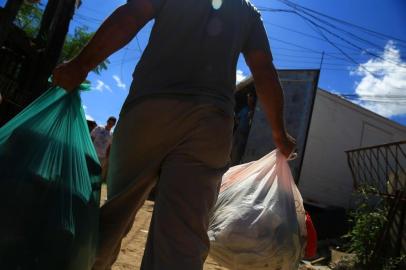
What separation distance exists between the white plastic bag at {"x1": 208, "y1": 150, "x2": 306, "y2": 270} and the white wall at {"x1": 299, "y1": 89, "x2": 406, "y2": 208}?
804cm

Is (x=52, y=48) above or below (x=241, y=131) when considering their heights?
above

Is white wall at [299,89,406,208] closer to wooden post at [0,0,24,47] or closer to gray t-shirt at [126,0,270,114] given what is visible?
wooden post at [0,0,24,47]

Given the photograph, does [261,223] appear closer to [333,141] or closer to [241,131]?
[241,131]

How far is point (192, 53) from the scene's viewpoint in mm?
1748

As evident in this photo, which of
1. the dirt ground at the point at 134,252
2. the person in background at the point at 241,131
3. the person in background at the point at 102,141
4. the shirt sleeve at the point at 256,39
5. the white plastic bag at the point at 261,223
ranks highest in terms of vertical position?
the person in background at the point at 241,131

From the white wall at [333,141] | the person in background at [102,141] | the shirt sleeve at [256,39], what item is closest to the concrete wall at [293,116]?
the white wall at [333,141]

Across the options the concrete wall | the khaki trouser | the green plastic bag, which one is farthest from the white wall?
the green plastic bag

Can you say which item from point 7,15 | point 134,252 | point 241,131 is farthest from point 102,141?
point 134,252

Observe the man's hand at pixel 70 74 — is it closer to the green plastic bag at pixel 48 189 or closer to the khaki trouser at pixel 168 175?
the green plastic bag at pixel 48 189

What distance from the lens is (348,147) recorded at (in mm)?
11078

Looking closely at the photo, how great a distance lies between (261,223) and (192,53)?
3.58 ft

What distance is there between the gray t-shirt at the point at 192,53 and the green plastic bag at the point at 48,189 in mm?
312

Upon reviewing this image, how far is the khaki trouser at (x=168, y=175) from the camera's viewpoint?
5.12ft

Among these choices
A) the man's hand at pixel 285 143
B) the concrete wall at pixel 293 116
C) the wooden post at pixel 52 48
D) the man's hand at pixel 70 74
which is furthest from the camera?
the concrete wall at pixel 293 116
